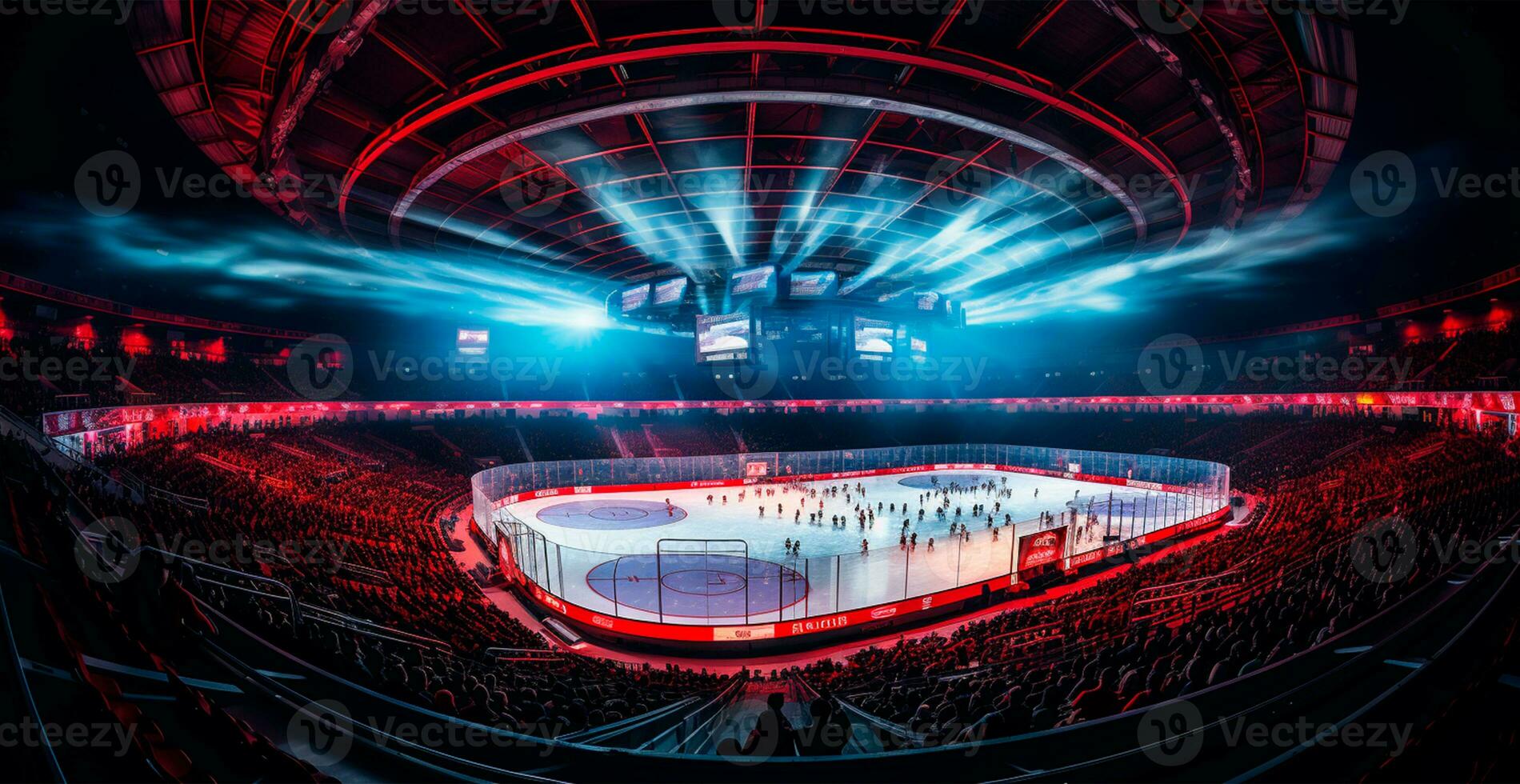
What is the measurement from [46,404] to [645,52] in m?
27.9

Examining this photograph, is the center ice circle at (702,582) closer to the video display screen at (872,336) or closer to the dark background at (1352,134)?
the video display screen at (872,336)

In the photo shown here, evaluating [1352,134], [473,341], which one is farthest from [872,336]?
[473,341]

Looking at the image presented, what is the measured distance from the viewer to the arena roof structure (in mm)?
10078

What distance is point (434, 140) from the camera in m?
14.4

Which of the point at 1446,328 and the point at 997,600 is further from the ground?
the point at 1446,328

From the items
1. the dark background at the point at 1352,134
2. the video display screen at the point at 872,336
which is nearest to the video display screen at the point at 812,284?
the video display screen at the point at 872,336

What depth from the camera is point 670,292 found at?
25.8 m

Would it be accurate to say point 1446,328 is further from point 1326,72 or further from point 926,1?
point 926,1

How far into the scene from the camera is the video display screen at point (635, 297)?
26938 millimetres

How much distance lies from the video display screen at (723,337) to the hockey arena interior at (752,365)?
0.24 meters

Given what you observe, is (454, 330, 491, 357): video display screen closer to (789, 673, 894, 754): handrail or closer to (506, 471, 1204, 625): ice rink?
(506, 471, 1204, 625): ice rink

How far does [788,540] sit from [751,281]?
11444 mm

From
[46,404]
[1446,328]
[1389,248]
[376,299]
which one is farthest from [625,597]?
[1446,328]

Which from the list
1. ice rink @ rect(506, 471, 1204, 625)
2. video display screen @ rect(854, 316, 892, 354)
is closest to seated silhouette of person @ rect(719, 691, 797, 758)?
ice rink @ rect(506, 471, 1204, 625)
